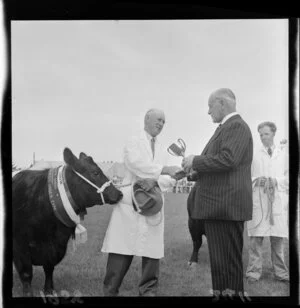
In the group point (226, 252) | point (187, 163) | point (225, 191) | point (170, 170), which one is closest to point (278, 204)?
point (225, 191)

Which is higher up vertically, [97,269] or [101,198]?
[101,198]

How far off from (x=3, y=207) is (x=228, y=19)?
301 centimetres

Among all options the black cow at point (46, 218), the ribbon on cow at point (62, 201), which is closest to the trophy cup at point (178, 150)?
the black cow at point (46, 218)

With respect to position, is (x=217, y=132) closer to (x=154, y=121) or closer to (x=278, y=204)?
(x=154, y=121)

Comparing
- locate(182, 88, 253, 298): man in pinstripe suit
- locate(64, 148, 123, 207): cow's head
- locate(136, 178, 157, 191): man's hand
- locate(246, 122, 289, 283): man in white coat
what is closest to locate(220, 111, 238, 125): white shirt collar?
locate(182, 88, 253, 298): man in pinstripe suit

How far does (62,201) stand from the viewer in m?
5.41

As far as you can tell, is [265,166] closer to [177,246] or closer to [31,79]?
[177,246]

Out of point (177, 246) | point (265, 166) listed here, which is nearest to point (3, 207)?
point (177, 246)

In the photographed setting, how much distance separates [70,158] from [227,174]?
1.59m

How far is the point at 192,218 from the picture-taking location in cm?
549

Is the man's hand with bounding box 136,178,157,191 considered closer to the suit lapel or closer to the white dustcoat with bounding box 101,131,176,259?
the white dustcoat with bounding box 101,131,176,259

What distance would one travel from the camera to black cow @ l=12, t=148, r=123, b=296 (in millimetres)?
5418

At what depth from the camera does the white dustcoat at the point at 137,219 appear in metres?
5.39

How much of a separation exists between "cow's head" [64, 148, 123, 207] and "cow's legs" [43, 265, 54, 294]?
0.74 meters
